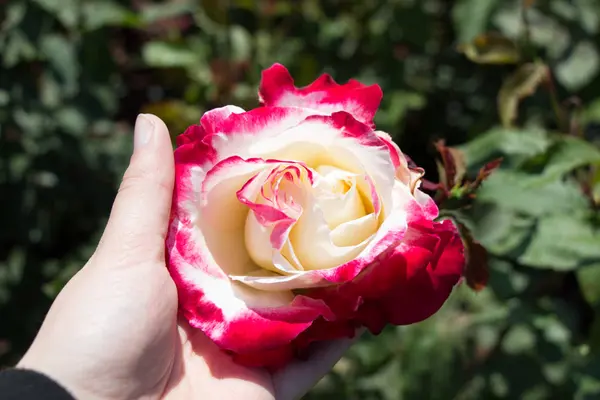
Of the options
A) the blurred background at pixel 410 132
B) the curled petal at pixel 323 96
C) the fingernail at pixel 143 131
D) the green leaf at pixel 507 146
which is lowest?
the blurred background at pixel 410 132

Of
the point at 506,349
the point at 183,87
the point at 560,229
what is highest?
the point at 560,229

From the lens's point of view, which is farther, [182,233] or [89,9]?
[89,9]

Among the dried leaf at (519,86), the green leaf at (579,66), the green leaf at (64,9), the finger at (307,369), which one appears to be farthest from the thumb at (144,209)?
the green leaf at (579,66)

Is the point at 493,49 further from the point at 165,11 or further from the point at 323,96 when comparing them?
the point at 165,11

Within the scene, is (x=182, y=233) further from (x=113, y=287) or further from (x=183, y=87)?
(x=183, y=87)

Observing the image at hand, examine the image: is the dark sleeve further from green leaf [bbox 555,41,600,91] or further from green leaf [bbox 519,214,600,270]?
green leaf [bbox 555,41,600,91]

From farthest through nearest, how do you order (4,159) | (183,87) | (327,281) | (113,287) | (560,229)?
(183,87) → (4,159) → (560,229) → (113,287) → (327,281)

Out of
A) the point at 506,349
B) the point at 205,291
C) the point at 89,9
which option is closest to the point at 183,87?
the point at 89,9

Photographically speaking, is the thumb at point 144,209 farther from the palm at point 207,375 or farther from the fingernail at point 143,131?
the palm at point 207,375
